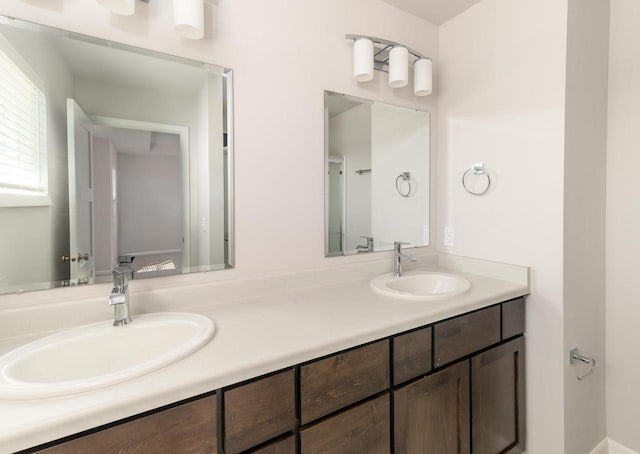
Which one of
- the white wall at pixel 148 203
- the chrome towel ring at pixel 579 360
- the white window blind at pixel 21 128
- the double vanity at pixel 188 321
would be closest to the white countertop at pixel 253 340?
the double vanity at pixel 188 321

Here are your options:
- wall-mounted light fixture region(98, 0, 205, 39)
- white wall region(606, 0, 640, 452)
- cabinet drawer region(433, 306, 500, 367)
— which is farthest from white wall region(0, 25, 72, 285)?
white wall region(606, 0, 640, 452)

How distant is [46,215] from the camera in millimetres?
1021

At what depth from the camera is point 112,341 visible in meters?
0.97

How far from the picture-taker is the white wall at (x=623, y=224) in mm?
1534

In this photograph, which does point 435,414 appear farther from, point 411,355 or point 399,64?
point 399,64

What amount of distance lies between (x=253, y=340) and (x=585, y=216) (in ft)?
5.38

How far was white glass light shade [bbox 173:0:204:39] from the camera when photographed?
1098mm

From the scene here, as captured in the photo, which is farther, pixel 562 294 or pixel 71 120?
pixel 562 294

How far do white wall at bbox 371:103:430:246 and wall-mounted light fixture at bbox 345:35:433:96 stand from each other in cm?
17


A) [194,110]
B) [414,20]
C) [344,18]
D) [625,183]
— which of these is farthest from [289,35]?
[625,183]

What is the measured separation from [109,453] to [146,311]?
56cm

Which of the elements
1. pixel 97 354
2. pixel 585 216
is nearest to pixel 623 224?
pixel 585 216

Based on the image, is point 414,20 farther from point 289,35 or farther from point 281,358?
point 281,358

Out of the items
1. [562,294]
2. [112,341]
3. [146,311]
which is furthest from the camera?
[562,294]
